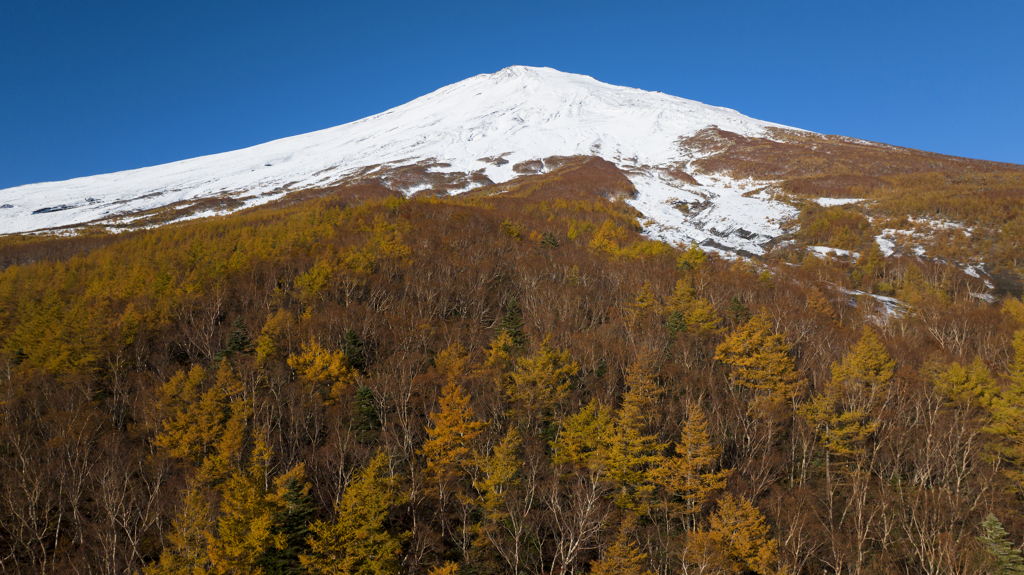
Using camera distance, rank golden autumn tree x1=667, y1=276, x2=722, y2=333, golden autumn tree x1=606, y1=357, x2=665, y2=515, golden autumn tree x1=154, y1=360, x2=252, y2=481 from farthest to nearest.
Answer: golden autumn tree x1=667, y1=276, x2=722, y2=333 < golden autumn tree x1=154, y1=360, x2=252, y2=481 < golden autumn tree x1=606, y1=357, x2=665, y2=515

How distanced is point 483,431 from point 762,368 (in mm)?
21766

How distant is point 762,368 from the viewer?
112 ft

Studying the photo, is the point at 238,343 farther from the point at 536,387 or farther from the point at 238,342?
the point at 536,387

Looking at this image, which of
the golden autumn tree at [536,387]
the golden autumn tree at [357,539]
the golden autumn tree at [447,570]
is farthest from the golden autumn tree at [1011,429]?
the golden autumn tree at [357,539]

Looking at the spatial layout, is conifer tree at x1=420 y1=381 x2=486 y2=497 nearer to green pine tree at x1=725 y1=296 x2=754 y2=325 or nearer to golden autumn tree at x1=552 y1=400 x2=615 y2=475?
golden autumn tree at x1=552 y1=400 x2=615 y2=475

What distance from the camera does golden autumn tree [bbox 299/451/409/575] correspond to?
20781mm

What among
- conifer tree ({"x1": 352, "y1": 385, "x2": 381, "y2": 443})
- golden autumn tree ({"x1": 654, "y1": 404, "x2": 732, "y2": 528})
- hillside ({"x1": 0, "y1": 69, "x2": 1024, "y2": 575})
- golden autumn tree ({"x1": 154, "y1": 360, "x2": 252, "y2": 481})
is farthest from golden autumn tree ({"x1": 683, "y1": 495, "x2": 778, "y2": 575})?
golden autumn tree ({"x1": 154, "y1": 360, "x2": 252, "y2": 481})

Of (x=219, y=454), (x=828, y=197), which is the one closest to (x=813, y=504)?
(x=219, y=454)

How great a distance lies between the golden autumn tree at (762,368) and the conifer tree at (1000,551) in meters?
10.7

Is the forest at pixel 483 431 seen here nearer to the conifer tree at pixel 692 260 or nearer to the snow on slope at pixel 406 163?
the conifer tree at pixel 692 260

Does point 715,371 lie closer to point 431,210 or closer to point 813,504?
point 813,504

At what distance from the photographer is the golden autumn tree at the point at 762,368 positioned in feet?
104

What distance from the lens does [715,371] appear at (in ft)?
123

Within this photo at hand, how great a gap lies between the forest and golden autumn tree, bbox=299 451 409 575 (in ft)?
0.46
